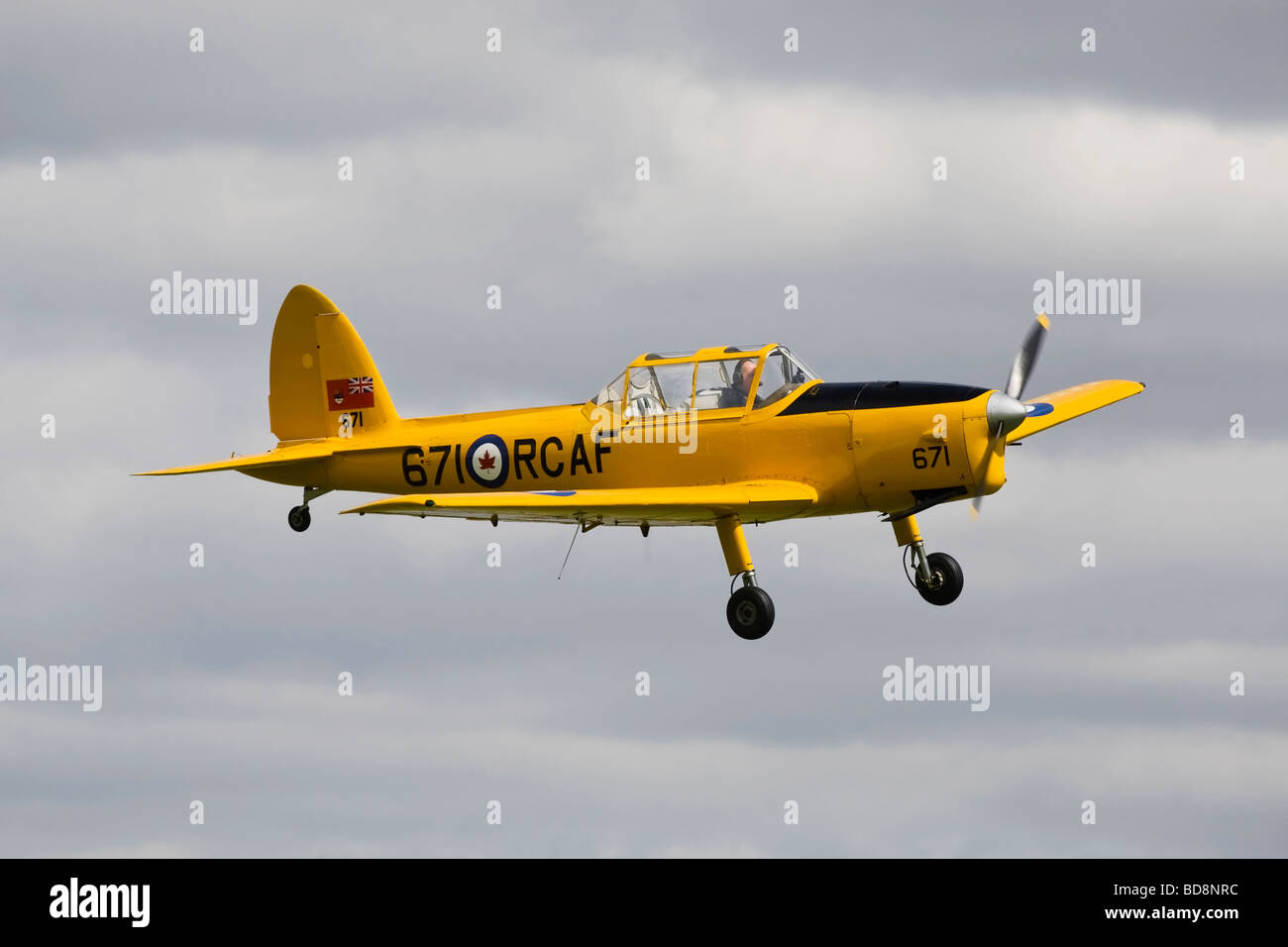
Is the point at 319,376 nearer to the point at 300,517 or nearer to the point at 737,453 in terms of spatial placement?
the point at 300,517

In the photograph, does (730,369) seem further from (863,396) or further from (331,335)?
(331,335)

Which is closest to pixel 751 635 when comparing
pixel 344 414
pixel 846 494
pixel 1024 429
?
pixel 846 494

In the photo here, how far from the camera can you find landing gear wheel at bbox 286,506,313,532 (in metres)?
29.0

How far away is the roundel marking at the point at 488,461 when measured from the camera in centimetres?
2738

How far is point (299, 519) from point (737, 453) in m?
7.15

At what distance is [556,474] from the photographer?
26859 millimetres

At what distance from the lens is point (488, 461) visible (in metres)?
27.5

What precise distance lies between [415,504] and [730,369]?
198 inches

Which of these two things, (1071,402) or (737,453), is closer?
(737,453)

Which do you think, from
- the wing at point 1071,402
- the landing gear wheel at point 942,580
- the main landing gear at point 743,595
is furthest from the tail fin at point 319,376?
the wing at point 1071,402

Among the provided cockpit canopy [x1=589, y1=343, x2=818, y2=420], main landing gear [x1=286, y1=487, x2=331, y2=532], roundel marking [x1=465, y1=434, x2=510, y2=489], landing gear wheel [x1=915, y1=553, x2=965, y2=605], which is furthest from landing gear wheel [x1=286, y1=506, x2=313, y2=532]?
landing gear wheel [x1=915, y1=553, x2=965, y2=605]

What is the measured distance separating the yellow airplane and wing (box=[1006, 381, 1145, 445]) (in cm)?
5

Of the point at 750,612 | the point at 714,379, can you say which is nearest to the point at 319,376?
the point at 714,379

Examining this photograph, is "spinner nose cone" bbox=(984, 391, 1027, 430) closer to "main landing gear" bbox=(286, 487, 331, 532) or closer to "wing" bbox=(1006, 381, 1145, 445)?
"wing" bbox=(1006, 381, 1145, 445)
